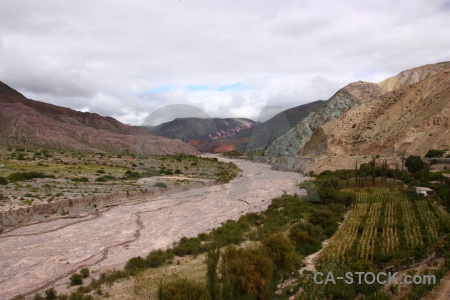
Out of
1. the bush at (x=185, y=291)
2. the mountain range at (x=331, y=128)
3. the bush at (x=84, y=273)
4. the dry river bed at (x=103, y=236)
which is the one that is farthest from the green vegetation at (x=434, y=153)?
the bush at (x=185, y=291)

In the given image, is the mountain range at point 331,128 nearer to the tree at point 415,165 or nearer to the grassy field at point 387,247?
the tree at point 415,165

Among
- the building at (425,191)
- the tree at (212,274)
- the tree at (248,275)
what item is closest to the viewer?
Answer: the tree at (212,274)

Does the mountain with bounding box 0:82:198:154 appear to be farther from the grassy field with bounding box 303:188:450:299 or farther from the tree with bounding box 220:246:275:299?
the tree with bounding box 220:246:275:299

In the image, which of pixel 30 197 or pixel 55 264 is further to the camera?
pixel 30 197

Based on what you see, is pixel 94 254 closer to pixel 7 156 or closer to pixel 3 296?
pixel 3 296

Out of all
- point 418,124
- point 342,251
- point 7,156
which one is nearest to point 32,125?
point 7,156

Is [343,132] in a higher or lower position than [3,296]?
higher

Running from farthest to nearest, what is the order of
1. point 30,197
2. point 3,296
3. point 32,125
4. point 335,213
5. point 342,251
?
point 32,125 → point 30,197 → point 335,213 → point 342,251 → point 3,296
